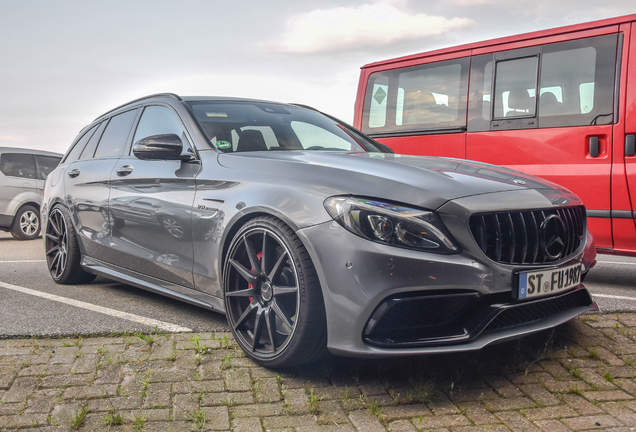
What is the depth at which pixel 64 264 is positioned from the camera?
534 cm

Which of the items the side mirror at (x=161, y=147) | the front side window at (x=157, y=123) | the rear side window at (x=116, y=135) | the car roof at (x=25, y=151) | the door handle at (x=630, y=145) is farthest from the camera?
the car roof at (x=25, y=151)

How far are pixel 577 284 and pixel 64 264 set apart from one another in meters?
4.17

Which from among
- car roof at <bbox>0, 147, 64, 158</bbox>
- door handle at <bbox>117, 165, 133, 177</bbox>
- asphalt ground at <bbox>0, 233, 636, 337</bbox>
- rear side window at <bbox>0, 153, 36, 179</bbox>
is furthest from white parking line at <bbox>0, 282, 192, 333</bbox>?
car roof at <bbox>0, 147, 64, 158</bbox>

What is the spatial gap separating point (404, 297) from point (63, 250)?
3.81 metres

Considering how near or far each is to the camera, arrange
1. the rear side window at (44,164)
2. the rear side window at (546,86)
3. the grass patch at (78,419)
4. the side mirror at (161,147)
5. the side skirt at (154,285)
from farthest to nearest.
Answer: the rear side window at (44,164)
the rear side window at (546,86)
the side mirror at (161,147)
the side skirt at (154,285)
the grass patch at (78,419)

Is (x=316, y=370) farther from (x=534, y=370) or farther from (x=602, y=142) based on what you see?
(x=602, y=142)

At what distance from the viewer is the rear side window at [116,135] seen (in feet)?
15.5

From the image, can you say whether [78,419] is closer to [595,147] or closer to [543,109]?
[595,147]

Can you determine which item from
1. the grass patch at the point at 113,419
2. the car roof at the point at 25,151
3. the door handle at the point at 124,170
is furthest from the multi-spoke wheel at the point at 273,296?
the car roof at the point at 25,151

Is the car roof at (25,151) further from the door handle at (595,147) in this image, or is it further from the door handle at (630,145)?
the door handle at (630,145)

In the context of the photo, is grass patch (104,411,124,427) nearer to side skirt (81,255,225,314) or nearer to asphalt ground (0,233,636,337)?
side skirt (81,255,225,314)

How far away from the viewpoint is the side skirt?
3.54 m

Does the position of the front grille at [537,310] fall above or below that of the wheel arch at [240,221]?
below

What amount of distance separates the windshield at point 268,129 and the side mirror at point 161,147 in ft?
0.70
